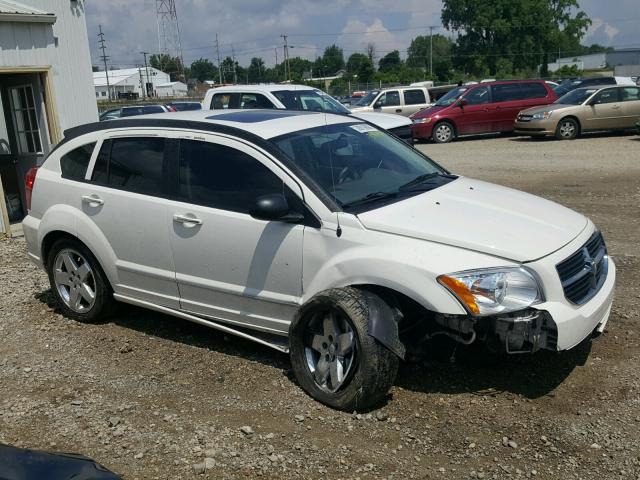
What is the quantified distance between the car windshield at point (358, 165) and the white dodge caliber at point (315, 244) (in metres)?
0.02

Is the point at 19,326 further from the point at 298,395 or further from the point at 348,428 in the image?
the point at 348,428

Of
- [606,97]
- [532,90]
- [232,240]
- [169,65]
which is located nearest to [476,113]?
[532,90]

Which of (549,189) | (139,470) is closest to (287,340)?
(139,470)

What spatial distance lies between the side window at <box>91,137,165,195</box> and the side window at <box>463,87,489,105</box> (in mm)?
16737

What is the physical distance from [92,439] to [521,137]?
19.0 metres

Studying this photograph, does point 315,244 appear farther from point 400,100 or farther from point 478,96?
point 400,100

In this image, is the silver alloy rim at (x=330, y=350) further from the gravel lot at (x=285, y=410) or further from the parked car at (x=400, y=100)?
the parked car at (x=400, y=100)

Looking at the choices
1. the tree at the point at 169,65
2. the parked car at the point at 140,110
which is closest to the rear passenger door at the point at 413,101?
the parked car at the point at 140,110

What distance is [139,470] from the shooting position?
3465 mm

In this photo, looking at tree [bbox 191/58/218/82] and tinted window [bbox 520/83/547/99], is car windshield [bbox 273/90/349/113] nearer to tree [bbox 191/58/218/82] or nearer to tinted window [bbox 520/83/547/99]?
tinted window [bbox 520/83/547/99]

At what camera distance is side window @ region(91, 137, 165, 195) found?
489 centimetres

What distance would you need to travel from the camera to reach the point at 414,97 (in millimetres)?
23609

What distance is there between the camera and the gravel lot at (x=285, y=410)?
346 centimetres

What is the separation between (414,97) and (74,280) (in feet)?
64.5
